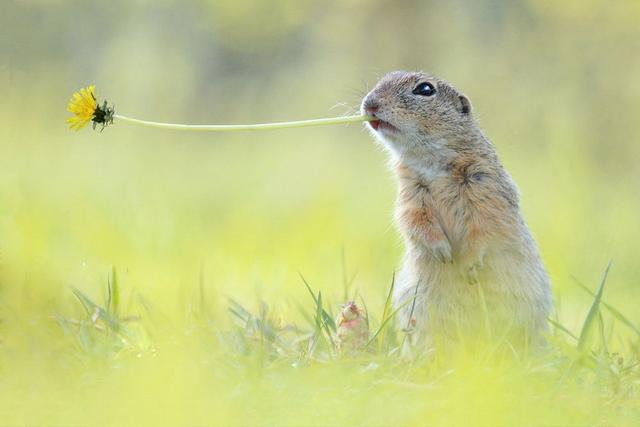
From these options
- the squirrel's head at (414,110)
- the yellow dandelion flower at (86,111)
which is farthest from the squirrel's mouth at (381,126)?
the yellow dandelion flower at (86,111)

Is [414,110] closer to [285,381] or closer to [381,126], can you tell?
[381,126]

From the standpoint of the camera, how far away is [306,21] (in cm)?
1389

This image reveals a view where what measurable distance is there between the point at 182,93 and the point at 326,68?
1.97 metres

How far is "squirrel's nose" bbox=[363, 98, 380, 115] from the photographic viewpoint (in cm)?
483

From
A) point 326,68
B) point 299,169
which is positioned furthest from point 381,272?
point 326,68

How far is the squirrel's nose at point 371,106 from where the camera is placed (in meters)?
4.83

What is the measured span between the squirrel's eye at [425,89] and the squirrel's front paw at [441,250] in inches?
39.4

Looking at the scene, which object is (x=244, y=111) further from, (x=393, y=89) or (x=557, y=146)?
(x=393, y=89)

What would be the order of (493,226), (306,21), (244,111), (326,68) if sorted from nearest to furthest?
(493,226) → (244,111) → (326,68) → (306,21)

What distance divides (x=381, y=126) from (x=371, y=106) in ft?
0.35

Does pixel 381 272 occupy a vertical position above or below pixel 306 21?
below

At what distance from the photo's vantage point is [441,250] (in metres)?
4.46

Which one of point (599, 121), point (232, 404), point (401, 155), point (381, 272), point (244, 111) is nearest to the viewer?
point (232, 404)

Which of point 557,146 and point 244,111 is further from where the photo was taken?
point 244,111
